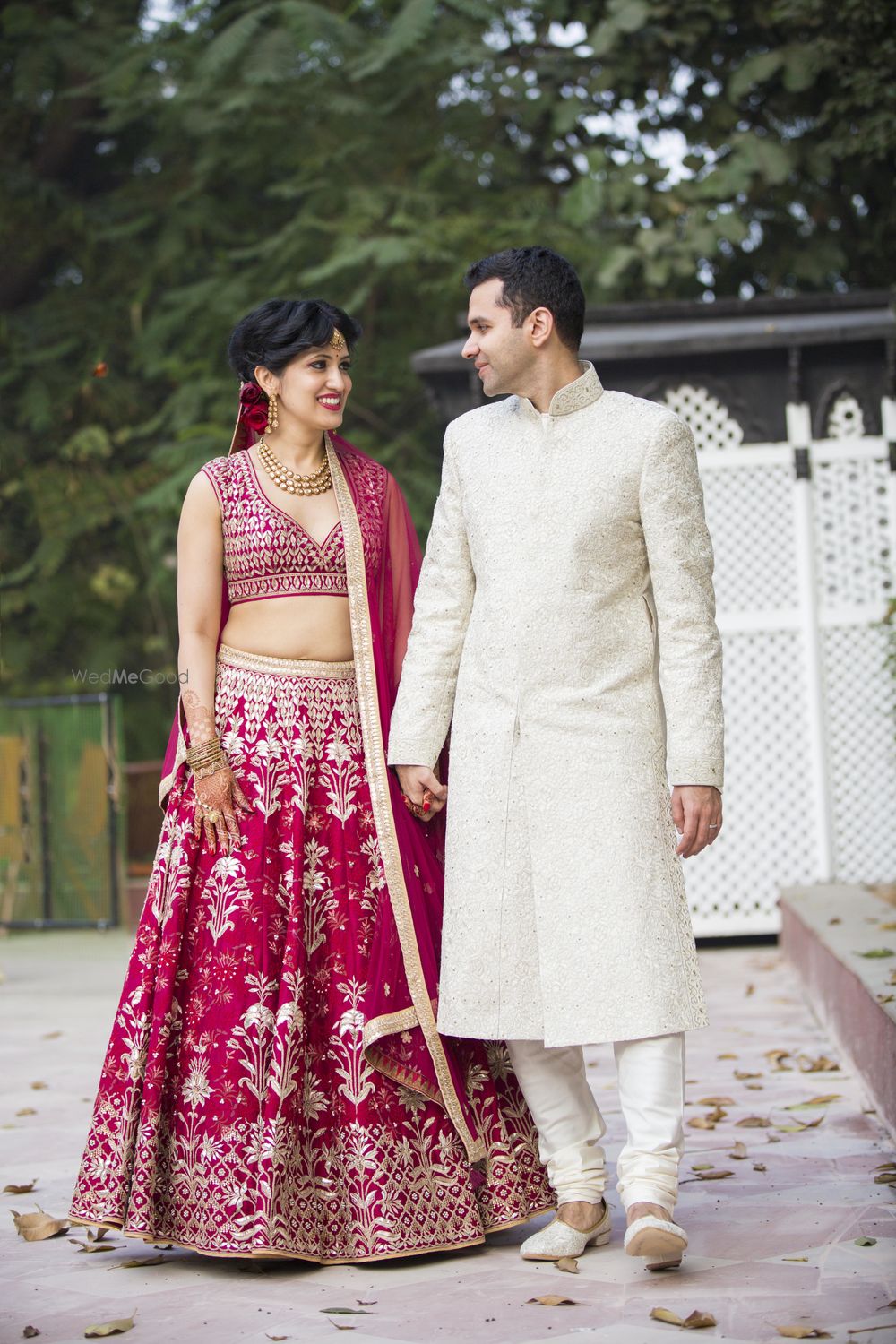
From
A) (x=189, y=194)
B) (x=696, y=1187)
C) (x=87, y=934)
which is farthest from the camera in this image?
(x=189, y=194)

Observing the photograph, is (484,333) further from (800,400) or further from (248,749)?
(800,400)

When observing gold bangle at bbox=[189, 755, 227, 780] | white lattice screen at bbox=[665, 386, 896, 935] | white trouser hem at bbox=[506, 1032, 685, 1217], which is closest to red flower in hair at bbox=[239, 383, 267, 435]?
gold bangle at bbox=[189, 755, 227, 780]

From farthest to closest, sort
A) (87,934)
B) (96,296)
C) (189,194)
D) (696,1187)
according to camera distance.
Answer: (96,296)
(189,194)
(87,934)
(696,1187)

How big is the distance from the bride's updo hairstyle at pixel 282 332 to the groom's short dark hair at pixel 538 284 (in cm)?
37

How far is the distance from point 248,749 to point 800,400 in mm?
5790

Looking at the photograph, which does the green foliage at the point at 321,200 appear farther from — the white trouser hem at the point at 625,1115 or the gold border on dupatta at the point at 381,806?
the white trouser hem at the point at 625,1115

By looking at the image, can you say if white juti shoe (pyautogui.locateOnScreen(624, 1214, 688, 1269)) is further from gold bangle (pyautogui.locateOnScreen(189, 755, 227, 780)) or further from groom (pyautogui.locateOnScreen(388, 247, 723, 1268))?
gold bangle (pyautogui.locateOnScreen(189, 755, 227, 780))

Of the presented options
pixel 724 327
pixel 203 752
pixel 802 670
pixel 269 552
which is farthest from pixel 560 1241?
pixel 724 327

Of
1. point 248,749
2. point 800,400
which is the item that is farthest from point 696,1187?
point 800,400

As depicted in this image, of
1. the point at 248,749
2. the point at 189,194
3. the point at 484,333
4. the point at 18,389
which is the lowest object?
the point at 248,749

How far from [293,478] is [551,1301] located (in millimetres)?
1678

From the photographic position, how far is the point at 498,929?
308cm

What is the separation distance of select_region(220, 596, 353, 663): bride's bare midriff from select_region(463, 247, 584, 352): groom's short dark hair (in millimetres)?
693

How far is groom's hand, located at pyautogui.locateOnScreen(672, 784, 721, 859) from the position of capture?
302 centimetres
